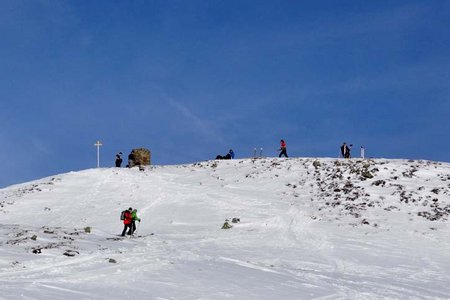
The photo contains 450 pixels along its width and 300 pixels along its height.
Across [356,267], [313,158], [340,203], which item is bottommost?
[356,267]

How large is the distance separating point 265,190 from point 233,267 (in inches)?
863

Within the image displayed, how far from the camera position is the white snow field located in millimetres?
17516

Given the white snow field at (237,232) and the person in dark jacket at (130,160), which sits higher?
the person in dark jacket at (130,160)

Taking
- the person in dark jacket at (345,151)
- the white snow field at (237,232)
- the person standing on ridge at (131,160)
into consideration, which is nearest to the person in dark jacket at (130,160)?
the person standing on ridge at (131,160)

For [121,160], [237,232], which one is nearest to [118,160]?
[121,160]

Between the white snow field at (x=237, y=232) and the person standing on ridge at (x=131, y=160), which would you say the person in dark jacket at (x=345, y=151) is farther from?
the person standing on ridge at (x=131, y=160)

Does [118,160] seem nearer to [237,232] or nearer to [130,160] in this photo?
[130,160]

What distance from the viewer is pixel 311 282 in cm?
1898

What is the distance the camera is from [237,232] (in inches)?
1256

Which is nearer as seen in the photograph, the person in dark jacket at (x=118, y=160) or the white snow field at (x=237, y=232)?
the white snow field at (x=237, y=232)

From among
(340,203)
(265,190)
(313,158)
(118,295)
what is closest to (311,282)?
(118,295)

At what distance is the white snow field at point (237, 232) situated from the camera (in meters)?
17.5

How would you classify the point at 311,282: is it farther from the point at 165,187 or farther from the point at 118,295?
the point at 165,187

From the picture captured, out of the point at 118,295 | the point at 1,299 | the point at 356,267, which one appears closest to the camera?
the point at 1,299
